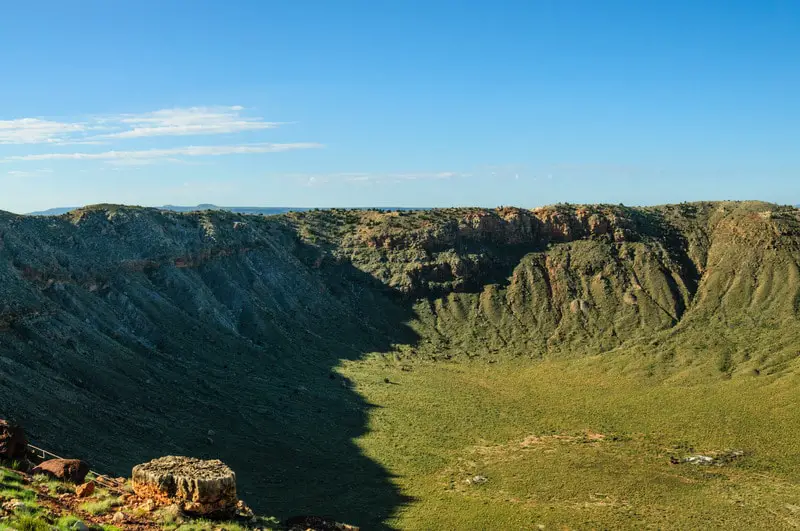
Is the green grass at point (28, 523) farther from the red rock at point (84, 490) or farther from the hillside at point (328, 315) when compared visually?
the hillside at point (328, 315)

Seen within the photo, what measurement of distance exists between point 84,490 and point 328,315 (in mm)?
69926

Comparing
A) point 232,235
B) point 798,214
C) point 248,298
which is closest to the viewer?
point 248,298

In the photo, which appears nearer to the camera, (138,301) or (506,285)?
(138,301)

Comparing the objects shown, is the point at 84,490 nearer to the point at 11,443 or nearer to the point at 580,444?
the point at 11,443

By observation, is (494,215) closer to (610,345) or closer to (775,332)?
(610,345)

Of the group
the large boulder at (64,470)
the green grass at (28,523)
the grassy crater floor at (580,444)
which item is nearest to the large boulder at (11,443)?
the large boulder at (64,470)

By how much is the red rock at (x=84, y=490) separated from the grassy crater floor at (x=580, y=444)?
73.7 ft

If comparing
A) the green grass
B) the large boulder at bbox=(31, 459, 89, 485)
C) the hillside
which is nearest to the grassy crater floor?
the hillside

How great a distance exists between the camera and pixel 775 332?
76.6 m

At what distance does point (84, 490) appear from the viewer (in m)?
18.6

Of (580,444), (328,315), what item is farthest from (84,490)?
(328,315)

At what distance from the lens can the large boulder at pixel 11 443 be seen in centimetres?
2084

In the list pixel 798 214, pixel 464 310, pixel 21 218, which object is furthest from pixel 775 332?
pixel 21 218

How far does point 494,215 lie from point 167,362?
59.8 meters
